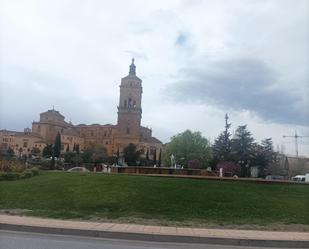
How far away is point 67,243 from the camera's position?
10.4 m

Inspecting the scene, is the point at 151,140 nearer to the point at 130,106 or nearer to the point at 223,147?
the point at 130,106

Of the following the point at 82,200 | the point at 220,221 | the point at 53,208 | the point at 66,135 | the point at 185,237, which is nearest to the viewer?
the point at 185,237

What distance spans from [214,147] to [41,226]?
76750 mm

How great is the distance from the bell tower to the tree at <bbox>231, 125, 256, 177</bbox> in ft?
269

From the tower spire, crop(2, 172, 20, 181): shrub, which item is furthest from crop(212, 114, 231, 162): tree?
the tower spire

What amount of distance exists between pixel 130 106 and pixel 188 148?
189 ft

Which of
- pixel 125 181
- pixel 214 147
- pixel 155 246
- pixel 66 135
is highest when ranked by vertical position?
pixel 66 135

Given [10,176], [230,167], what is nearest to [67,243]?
[10,176]

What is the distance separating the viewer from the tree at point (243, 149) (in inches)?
3204

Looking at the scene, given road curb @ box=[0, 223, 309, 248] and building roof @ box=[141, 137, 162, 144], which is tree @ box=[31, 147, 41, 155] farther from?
road curb @ box=[0, 223, 309, 248]

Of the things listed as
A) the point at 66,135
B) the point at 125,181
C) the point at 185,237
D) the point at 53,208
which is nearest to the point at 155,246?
the point at 185,237

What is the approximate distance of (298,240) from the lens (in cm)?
1160

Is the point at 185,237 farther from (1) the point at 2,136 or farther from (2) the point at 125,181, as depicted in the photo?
(1) the point at 2,136

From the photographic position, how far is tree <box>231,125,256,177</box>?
81.4 meters
